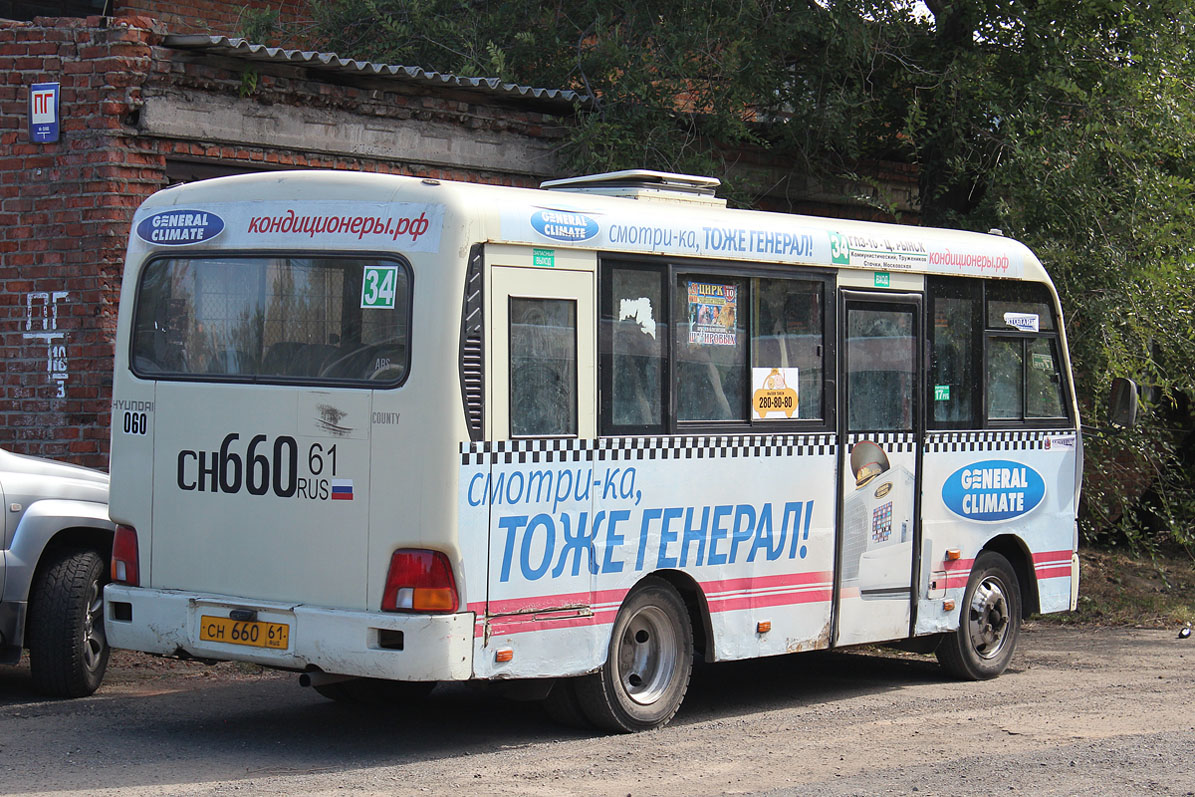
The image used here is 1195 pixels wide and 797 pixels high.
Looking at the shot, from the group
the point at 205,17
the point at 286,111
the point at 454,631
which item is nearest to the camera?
the point at 454,631

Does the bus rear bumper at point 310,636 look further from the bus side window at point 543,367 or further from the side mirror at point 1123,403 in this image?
the side mirror at point 1123,403

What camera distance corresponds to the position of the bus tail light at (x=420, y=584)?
6746 millimetres

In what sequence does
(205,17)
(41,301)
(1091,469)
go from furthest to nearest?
(205,17), (1091,469), (41,301)

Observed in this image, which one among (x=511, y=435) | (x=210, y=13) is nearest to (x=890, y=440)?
(x=511, y=435)

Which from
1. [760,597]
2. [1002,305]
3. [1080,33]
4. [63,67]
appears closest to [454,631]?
[760,597]

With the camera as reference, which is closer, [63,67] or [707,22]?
[63,67]

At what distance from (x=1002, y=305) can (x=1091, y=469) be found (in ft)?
12.6

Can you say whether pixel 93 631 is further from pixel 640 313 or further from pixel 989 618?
pixel 989 618

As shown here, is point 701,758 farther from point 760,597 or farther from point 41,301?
point 41,301

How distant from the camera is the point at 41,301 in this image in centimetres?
1062

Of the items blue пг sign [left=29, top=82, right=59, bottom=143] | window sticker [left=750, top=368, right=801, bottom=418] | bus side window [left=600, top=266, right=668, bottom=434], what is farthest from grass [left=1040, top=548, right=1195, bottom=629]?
blue пг sign [left=29, top=82, right=59, bottom=143]

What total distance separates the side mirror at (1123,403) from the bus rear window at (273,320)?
5383 millimetres

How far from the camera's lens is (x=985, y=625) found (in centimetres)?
991

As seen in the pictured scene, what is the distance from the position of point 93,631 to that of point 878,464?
180 inches
